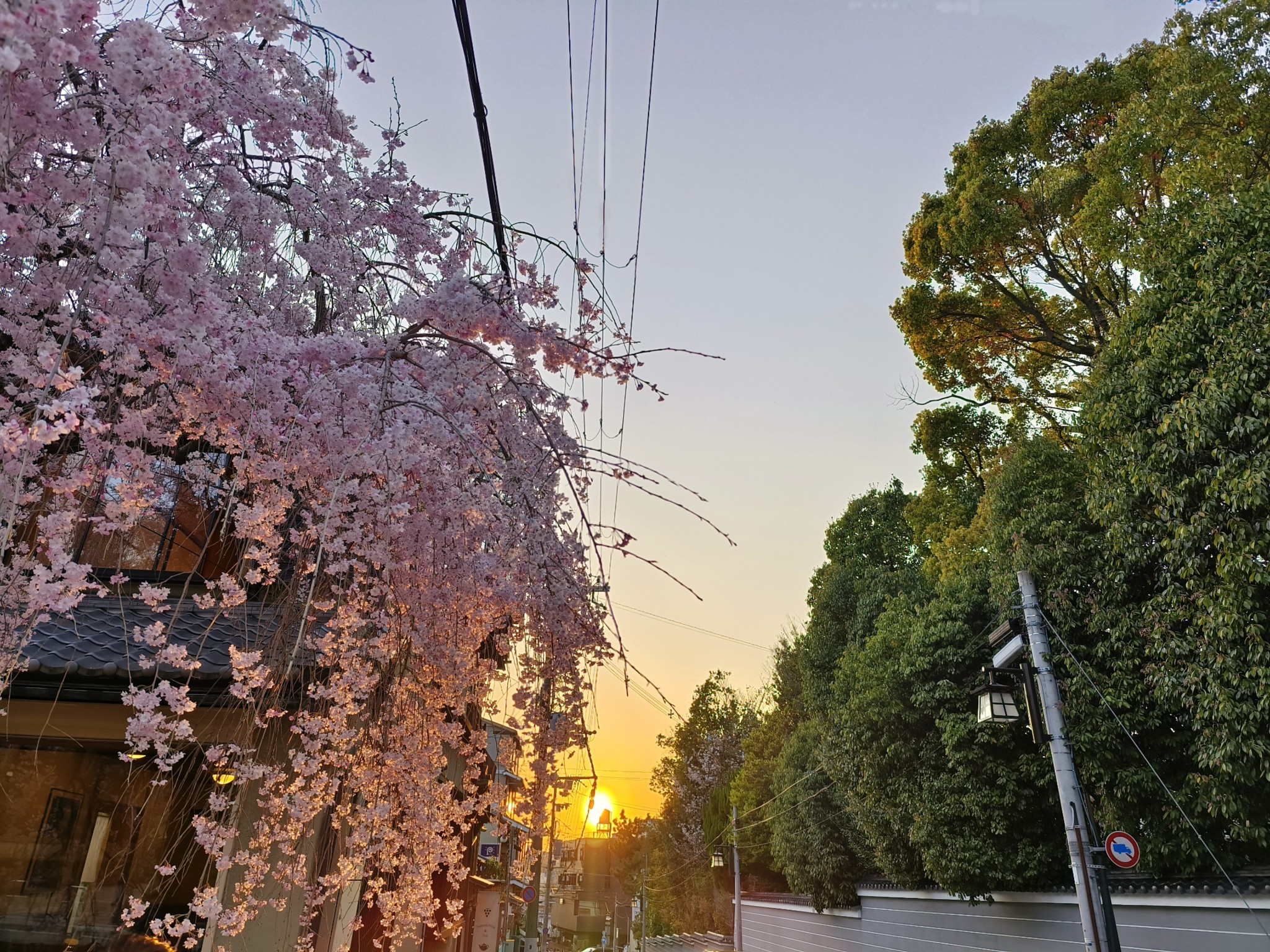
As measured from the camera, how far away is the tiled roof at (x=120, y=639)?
436 centimetres

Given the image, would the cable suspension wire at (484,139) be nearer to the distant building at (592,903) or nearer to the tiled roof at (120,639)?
the tiled roof at (120,639)

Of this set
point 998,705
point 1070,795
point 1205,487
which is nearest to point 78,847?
point 1070,795

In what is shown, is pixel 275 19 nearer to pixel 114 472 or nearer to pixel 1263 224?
pixel 114 472

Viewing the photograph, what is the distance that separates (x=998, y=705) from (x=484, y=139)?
655cm

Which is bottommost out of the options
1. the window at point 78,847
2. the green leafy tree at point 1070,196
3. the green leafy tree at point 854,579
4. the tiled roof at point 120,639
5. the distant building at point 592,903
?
the distant building at point 592,903

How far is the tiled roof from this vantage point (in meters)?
4.36

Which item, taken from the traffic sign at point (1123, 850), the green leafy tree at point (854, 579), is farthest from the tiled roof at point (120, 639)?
the green leafy tree at point (854, 579)

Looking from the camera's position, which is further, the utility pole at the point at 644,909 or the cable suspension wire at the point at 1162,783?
the utility pole at the point at 644,909

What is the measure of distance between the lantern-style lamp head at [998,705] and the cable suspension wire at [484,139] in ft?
19.7

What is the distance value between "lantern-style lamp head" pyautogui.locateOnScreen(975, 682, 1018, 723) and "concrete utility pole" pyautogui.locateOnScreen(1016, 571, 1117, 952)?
0.49 metres

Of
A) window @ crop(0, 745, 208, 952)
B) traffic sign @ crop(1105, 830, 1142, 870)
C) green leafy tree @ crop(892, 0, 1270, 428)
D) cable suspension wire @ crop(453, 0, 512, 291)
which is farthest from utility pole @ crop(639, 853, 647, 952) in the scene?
cable suspension wire @ crop(453, 0, 512, 291)

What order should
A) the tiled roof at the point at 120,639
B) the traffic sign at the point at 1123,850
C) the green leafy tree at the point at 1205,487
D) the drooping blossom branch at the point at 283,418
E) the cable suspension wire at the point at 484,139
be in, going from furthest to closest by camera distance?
the traffic sign at the point at 1123,850, the green leafy tree at the point at 1205,487, the tiled roof at the point at 120,639, the cable suspension wire at the point at 484,139, the drooping blossom branch at the point at 283,418

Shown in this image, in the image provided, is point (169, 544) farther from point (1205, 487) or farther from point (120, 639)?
point (1205, 487)

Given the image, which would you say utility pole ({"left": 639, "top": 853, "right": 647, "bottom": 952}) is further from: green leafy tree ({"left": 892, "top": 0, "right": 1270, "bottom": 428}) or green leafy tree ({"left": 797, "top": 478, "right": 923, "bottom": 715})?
green leafy tree ({"left": 892, "top": 0, "right": 1270, "bottom": 428})
